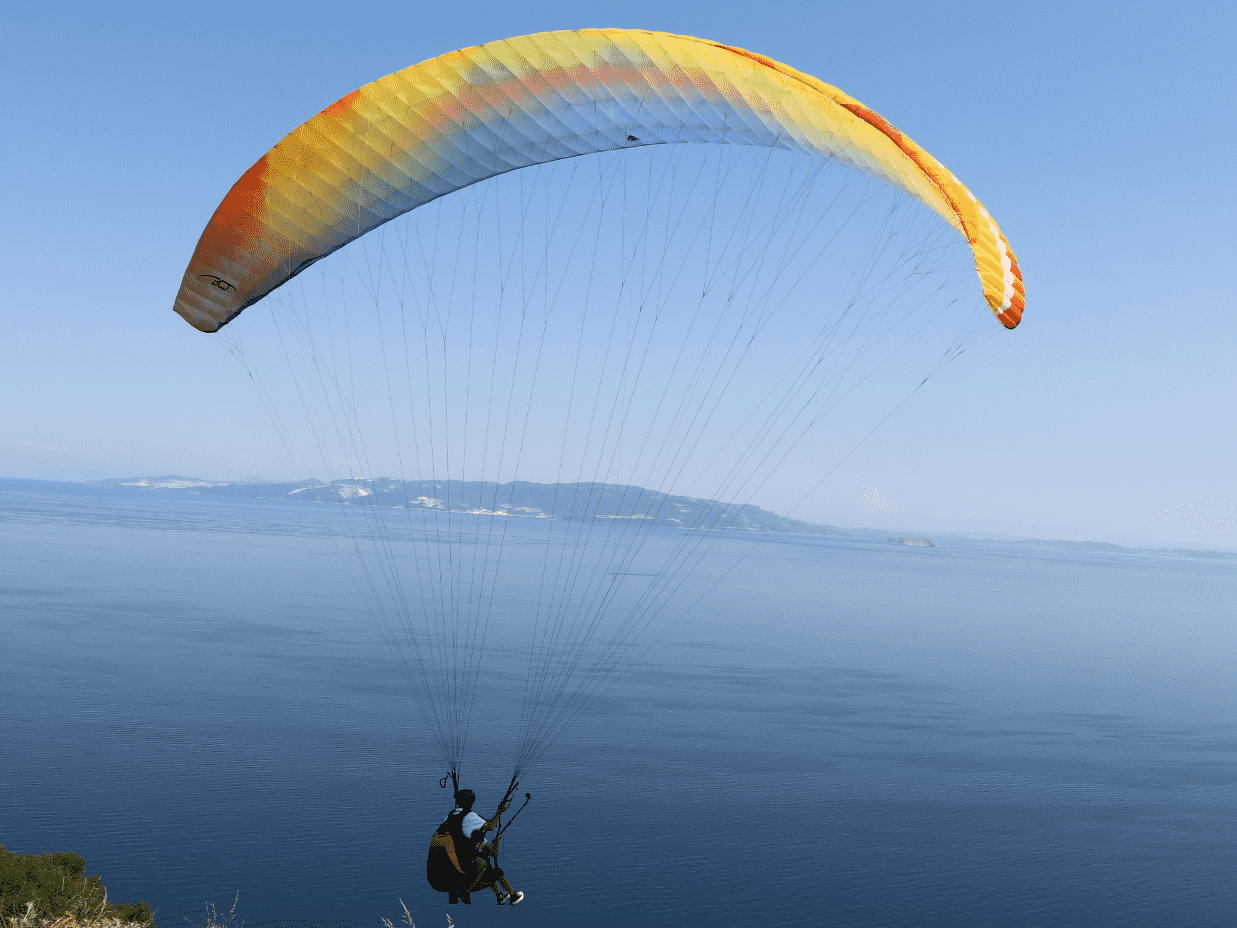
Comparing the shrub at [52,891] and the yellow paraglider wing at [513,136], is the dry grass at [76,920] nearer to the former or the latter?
the shrub at [52,891]

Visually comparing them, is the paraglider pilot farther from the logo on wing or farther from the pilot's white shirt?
the logo on wing

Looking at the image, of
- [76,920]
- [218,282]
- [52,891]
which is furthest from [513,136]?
[52,891]

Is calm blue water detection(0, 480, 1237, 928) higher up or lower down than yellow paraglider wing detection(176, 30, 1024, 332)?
lower down

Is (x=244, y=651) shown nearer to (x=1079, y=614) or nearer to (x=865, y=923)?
(x=865, y=923)

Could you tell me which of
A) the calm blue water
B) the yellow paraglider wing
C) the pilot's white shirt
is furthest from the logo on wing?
the calm blue water

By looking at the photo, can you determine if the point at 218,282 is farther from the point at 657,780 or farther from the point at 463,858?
the point at 657,780

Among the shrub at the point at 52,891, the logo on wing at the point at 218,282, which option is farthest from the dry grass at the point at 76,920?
the logo on wing at the point at 218,282

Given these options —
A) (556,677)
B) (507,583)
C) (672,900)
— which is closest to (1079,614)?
(507,583)
